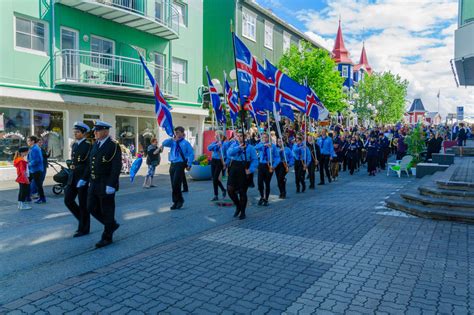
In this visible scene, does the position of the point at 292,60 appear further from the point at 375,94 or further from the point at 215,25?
the point at 375,94

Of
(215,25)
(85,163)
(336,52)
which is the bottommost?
(85,163)

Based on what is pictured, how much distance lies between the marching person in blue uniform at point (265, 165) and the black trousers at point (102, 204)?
4466mm

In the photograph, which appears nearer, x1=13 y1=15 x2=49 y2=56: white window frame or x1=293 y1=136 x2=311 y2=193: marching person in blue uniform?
x1=293 y1=136 x2=311 y2=193: marching person in blue uniform

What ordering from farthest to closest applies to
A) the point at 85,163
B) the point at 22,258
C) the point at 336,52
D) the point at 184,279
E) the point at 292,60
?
the point at 336,52
the point at 292,60
the point at 85,163
the point at 22,258
the point at 184,279

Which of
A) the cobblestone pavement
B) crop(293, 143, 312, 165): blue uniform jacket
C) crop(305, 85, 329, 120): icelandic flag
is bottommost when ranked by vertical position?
the cobblestone pavement

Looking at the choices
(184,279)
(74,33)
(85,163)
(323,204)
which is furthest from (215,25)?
(184,279)

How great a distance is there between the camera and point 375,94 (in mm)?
49969

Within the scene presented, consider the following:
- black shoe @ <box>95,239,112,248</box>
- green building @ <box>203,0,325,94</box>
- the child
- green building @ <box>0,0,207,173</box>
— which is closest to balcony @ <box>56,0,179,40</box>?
green building @ <box>0,0,207,173</box>

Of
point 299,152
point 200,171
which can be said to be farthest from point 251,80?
point 200,171

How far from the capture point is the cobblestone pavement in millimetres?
4129

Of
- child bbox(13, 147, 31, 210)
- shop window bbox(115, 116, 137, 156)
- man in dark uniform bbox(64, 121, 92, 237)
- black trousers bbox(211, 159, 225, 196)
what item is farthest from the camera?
shop window bbox(115, 116, 137, 156)

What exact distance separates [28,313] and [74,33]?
619 inches

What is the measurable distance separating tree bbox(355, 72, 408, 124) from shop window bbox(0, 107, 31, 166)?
40479 mm

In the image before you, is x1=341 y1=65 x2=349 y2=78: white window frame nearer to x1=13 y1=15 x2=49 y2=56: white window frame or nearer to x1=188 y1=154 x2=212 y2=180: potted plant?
x1=188 y1=154 x2=212 y2=180: potted plant
